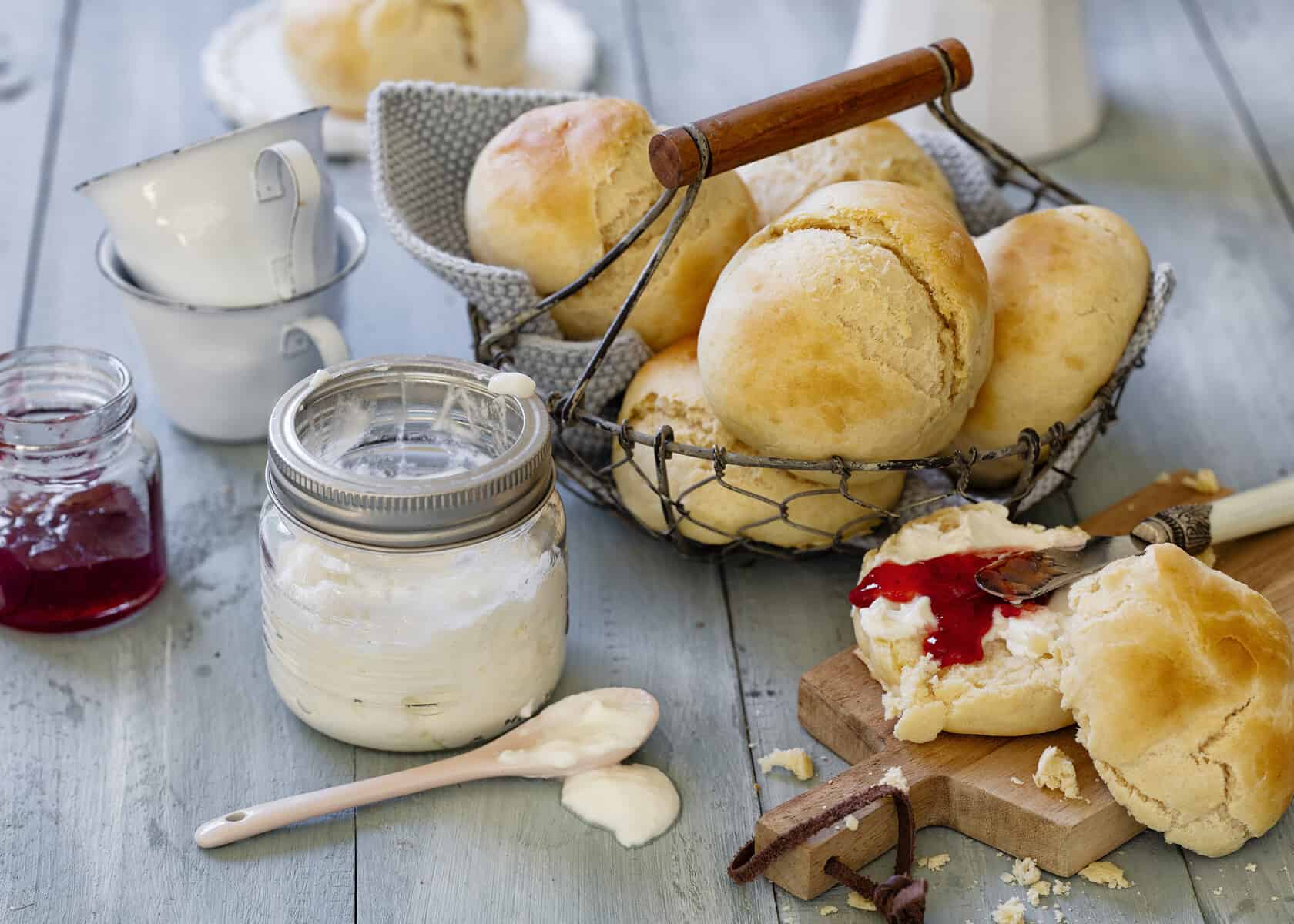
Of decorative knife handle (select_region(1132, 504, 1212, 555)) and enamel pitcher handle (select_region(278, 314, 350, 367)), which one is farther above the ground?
decorative knife handle (select_region(1132, 504, 1212, 555))

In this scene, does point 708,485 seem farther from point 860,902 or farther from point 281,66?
point 281,66

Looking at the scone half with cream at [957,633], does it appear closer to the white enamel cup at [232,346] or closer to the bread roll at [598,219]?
the bread roll at [598,219]

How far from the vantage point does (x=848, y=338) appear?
1.02 metres

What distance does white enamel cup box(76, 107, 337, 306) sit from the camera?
121cm

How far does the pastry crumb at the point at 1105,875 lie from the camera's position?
37.8 inches

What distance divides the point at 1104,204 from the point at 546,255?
88cm

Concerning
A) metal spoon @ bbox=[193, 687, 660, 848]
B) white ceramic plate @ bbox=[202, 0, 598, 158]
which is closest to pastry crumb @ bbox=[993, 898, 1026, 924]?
metal spoon @ bbox=[193, 687, 660, 848]

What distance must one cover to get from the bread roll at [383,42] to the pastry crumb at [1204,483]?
3.29 ft

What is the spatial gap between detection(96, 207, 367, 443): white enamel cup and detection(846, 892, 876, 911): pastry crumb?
0.63m

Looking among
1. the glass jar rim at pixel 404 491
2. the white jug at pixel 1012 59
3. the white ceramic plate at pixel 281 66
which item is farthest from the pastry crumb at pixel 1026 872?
the white ceramic plate at pixel 281 66

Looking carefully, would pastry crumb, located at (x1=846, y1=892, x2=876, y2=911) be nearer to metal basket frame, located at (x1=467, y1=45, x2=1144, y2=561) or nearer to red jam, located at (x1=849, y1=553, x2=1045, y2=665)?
red jam, located at (x1=849, y1=553, x2=1045, y2=665)

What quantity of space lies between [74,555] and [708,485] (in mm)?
505

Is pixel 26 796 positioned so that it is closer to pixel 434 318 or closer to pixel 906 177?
pixel 434 318

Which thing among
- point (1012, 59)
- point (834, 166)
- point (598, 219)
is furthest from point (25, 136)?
point (1012, 59)
